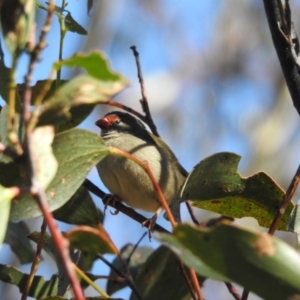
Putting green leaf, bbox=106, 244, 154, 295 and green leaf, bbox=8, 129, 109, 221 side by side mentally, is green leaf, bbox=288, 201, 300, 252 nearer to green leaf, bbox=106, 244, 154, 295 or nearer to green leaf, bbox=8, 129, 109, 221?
green leaf, bbox=8, 129, 109, 221

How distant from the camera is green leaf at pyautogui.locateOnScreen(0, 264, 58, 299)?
198 centimetres

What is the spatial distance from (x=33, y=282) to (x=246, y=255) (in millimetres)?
1179

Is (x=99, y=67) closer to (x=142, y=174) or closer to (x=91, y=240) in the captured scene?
(x=91, y=240)

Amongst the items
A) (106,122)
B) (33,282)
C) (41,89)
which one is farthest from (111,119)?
(41,89)

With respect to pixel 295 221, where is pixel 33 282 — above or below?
below

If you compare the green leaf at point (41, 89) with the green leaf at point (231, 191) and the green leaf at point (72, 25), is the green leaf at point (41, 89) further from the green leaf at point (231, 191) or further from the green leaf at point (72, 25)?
the green leaf at point (231, 191)

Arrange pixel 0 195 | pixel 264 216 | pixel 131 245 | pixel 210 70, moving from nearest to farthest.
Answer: pixel 0 195, pixel 264 216, pixel 131 245, pixel 210 70

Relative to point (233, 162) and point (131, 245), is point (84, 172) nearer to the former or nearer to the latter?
point (233, 162)

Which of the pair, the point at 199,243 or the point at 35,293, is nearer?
the point at 199,243

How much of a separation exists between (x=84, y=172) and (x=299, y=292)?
1.89 feet

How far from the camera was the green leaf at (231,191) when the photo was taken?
1725 mm

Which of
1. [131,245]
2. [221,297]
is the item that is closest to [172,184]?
[131,245]

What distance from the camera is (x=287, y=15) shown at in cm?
192

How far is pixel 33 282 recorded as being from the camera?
199cm
